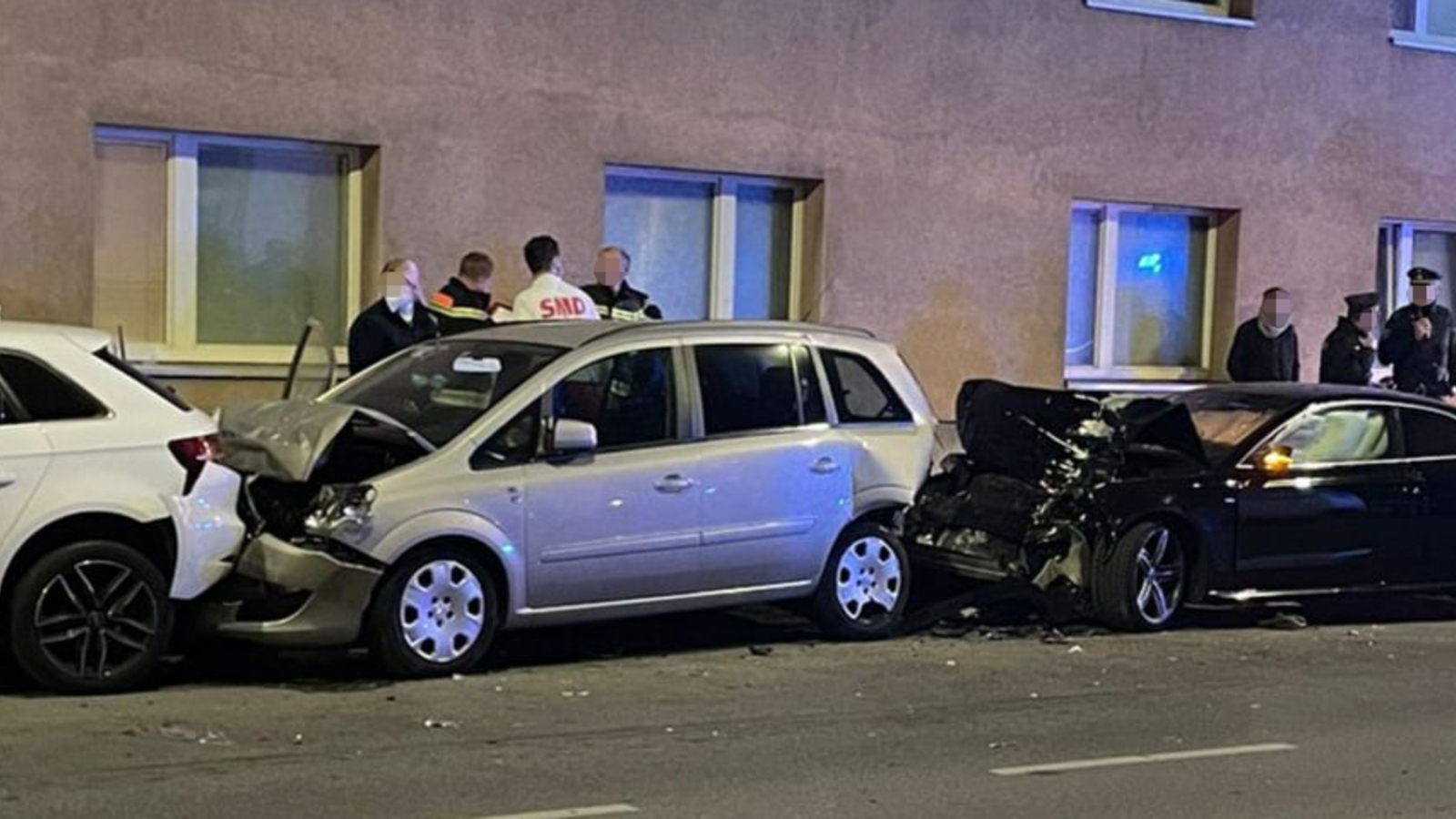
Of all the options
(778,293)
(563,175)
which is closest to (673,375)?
(563,175)

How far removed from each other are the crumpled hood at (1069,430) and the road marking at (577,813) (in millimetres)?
4962

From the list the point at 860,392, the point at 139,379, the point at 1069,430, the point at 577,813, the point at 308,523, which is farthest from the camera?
the point at 1069,430

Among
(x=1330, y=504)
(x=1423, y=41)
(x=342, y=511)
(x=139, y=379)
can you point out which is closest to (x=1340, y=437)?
(x=1330, y=504)

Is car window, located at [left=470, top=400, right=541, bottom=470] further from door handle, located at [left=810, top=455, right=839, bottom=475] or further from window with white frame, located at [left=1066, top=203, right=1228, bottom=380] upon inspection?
window with white frame, located at [left=1066, top=203, right=1228, bottom=380]

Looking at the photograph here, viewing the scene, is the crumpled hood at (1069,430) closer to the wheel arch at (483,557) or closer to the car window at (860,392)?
the car window at (860,392)

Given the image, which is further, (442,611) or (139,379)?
(442,611)

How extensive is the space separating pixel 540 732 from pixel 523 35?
6.91 m

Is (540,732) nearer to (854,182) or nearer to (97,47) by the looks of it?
(97,47)

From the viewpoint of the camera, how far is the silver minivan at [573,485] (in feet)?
28.3

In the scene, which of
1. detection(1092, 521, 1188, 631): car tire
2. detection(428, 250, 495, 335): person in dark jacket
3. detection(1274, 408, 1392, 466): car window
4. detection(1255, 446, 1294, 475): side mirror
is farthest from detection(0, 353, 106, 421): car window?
detection(1274, 408, 1392, 466): car window

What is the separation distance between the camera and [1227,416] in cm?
1138

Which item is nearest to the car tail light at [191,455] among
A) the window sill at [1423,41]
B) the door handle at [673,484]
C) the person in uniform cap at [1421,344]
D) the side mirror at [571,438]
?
the side mirror at [571,438]

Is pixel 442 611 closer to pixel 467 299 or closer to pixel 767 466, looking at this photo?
pixel 767 466

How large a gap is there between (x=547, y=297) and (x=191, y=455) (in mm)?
3630
